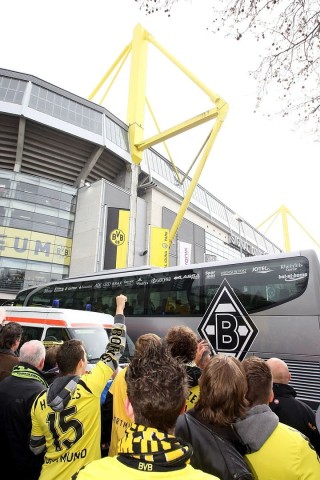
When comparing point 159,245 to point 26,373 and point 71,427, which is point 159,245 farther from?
point 71,427

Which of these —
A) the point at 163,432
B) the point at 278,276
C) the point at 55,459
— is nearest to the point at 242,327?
the point at 278,276

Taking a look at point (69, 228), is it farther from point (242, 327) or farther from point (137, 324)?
point (242, 327)

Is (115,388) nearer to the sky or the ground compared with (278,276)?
nearer to the ground

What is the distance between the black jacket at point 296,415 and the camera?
8.84ft

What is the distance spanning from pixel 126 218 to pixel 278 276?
22.6 metres

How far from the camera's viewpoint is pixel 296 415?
2.74 m

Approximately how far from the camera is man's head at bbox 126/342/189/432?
126cm

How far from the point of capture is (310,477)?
1743mm

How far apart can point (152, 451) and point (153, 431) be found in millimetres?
88

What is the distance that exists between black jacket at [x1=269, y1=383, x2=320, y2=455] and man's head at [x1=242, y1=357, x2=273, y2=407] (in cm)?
70

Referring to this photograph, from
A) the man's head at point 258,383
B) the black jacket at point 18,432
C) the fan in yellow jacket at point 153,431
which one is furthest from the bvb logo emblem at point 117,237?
the fan in yellow jacket at point 153,431

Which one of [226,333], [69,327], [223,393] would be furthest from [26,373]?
[226,333]

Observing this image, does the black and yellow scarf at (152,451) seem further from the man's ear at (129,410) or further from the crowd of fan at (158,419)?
the man's ear at (129,410)

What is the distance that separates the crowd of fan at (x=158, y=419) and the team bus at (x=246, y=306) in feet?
15.4
